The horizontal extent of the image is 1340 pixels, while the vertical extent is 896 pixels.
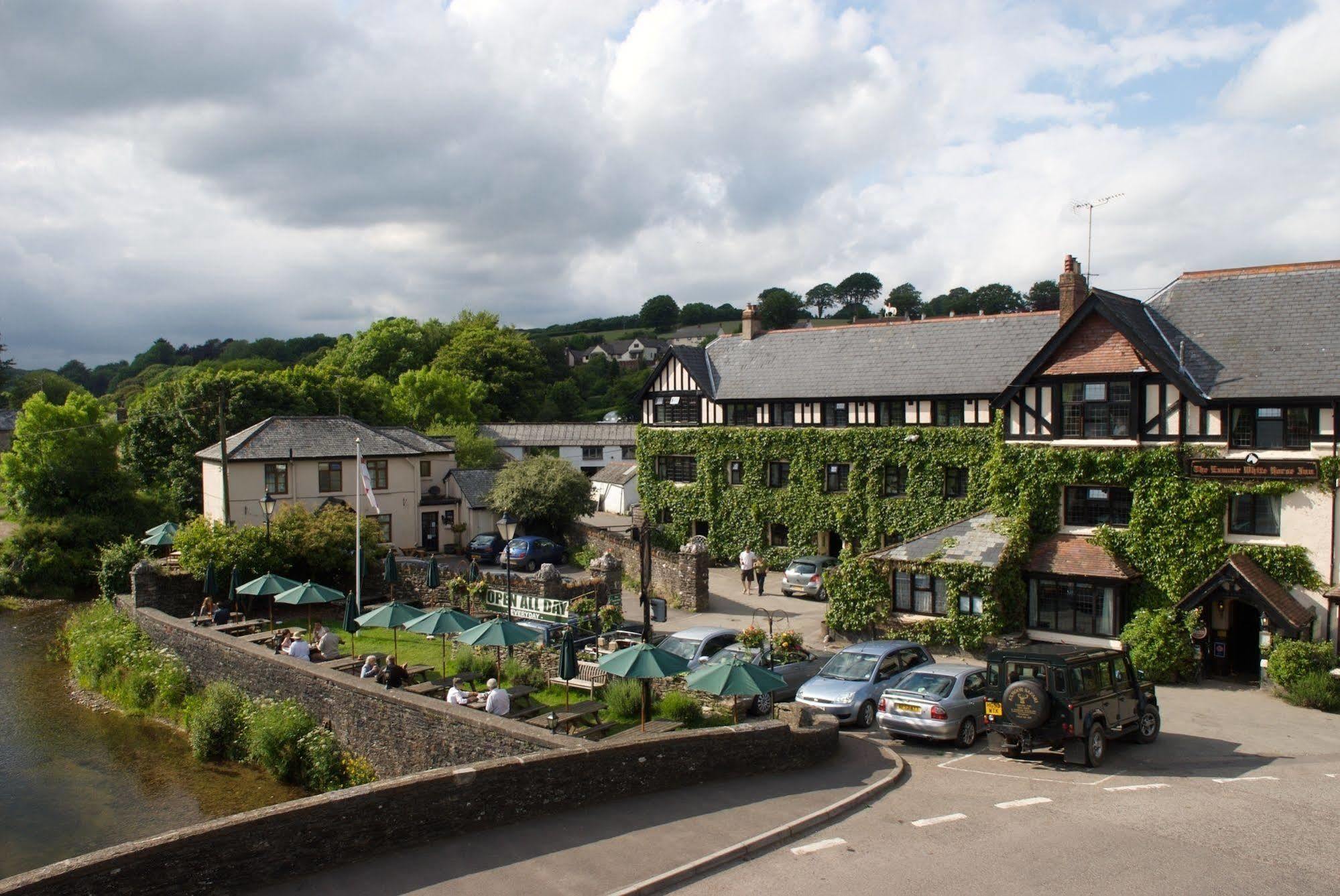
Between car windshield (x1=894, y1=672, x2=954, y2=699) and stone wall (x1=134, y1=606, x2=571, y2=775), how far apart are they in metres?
6.78

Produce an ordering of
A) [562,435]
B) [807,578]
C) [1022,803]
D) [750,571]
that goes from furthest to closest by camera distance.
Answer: [562,435] < [750,571] < [807,578] < [1022,803]

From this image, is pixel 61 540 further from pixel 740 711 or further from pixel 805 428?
pixel 740 711

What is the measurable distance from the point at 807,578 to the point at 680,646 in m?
12.8

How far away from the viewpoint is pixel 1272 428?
74.1 feet

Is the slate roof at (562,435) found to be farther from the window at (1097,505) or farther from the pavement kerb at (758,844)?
the pavement kerb at (758,844)

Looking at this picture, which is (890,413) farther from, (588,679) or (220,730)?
(220,730)

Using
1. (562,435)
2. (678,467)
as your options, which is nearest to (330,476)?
(678,467)

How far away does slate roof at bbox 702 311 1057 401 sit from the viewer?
32.7 metres

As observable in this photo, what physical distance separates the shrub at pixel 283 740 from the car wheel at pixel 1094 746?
14486 mm

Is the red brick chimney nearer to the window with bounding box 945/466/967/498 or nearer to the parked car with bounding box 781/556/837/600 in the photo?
the window with bounding box 945/466/967/498

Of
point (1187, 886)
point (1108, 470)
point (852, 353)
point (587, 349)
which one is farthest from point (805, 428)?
point (587, 349)

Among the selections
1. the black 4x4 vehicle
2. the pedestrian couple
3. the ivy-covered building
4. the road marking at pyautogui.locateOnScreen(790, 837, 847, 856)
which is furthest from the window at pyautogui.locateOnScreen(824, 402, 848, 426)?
the road marking at pyautogui.locateOnScreen(790, 837, 847, 856)

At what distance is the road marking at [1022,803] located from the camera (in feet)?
41.1

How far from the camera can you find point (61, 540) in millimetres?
41750
